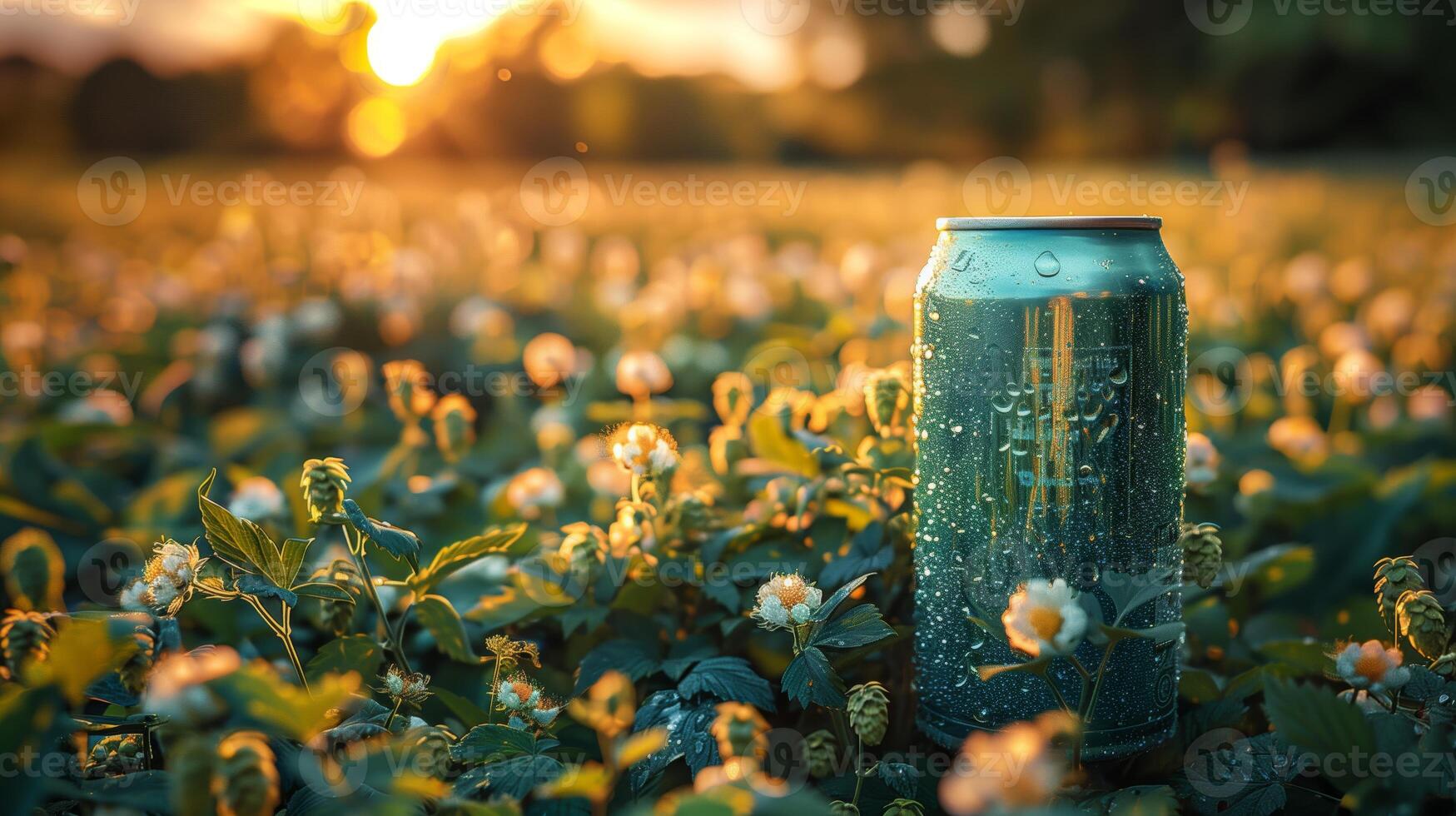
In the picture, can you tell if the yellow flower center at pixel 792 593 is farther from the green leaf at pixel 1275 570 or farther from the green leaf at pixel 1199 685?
the green leaf at pixel 1275 570

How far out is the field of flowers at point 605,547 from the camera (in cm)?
129

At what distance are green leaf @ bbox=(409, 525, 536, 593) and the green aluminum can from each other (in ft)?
2.39

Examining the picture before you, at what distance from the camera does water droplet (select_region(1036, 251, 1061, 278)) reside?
4.86ft

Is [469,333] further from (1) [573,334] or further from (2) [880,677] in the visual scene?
(2) [880,677]

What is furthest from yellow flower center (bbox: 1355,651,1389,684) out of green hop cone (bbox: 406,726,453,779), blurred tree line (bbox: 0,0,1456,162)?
blurred tree line (bbox: 0,0,1456,162)

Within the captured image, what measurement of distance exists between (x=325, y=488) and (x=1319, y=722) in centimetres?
147

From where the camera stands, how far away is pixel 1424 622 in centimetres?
152
